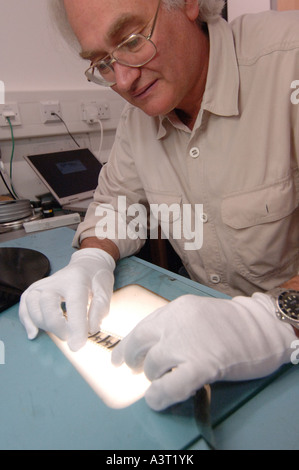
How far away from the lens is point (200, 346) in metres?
0.45

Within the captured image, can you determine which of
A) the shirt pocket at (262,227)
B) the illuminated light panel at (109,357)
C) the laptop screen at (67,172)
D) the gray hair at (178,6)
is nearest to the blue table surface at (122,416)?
the illuminated light panel at (109,357)

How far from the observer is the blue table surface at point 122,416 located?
37cm

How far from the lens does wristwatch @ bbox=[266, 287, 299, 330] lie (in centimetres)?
51

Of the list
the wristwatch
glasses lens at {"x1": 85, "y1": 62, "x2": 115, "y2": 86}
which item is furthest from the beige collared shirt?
the wristwatch

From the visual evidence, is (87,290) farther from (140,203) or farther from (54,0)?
(54,0)

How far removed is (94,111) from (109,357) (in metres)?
1.69

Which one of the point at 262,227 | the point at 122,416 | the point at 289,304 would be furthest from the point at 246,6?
the point at 122,416

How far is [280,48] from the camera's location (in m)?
0.78

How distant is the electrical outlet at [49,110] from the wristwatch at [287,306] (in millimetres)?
1598

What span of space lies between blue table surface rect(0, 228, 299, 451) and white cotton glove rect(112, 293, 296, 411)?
0.02 meters

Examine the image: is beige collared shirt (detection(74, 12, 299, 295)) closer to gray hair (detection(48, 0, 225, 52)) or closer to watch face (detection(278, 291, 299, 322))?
gray hair (detection(48, 0, 225, 52))

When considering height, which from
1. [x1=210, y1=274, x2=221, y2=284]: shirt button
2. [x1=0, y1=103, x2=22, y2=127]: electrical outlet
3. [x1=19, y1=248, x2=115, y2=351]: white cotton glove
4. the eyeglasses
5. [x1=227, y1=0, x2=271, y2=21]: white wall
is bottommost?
[x1=210, y1=274, x2=221, y2=284]: shirt button

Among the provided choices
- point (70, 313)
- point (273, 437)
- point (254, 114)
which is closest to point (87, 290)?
point (70, 313)

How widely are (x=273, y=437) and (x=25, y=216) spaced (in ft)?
4.35
